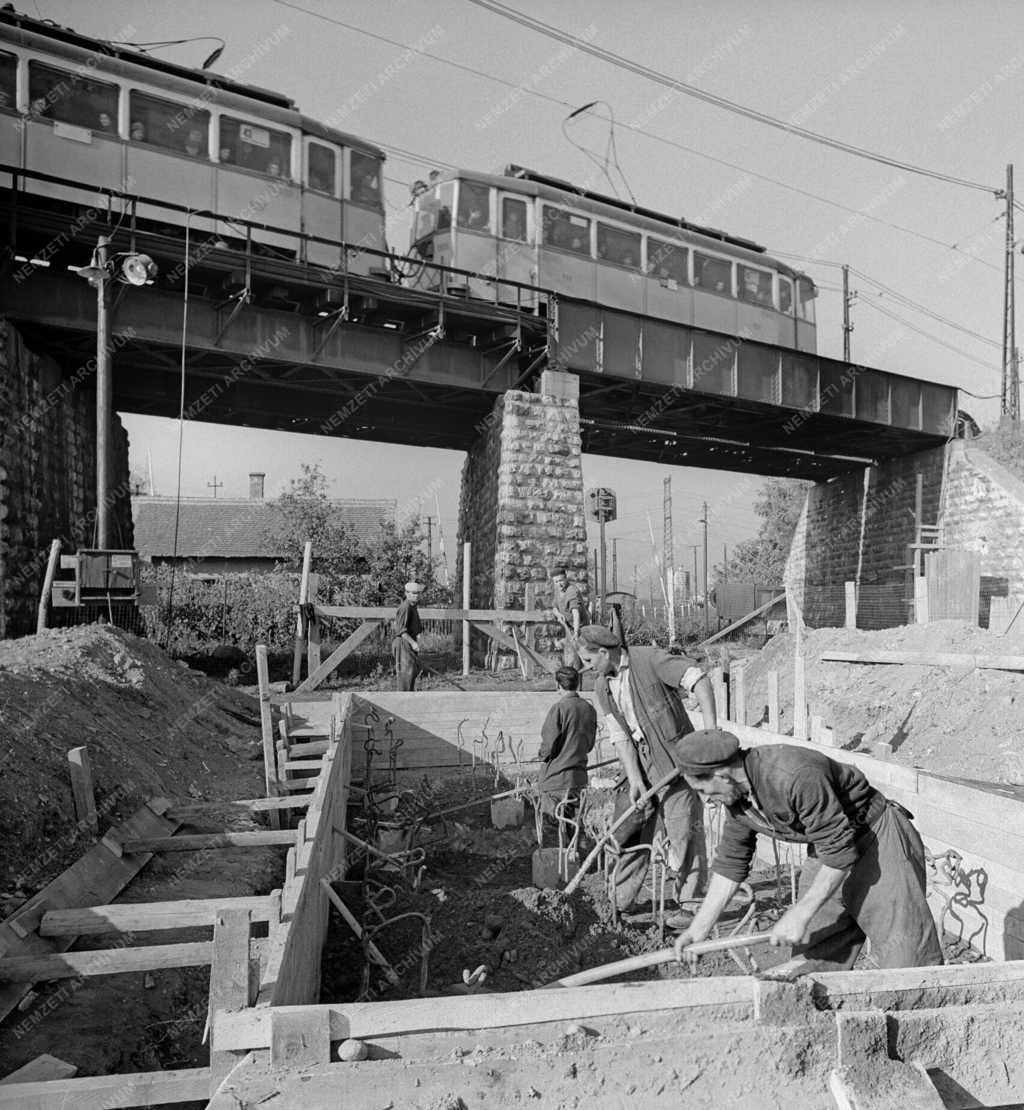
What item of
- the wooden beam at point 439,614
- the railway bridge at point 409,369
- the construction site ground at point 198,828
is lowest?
the construction site ground at point 198,828

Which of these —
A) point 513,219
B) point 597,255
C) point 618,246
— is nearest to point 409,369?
point 513,219

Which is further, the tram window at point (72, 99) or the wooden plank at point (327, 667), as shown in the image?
the tram window at point (72, 99)

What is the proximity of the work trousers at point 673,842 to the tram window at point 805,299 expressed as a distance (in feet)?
56.6

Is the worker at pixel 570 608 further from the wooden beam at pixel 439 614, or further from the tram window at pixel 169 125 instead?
the tram window at pixel 169 125

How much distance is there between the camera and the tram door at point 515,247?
1558cm

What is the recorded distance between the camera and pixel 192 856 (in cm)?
589

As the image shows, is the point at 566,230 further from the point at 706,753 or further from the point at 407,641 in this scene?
the point at 706,753

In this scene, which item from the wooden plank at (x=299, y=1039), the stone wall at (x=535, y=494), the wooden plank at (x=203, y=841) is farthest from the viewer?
the stone wall at (x=535, y=494)

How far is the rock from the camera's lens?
229 centimetres

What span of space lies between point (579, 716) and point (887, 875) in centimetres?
353

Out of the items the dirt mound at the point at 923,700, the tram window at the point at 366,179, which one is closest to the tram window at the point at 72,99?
the tram window at the point at 366,179

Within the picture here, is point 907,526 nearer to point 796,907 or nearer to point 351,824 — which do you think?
point 351,824

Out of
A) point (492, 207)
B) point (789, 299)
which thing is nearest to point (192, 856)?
point (492, 207)

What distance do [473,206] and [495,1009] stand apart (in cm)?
1507
